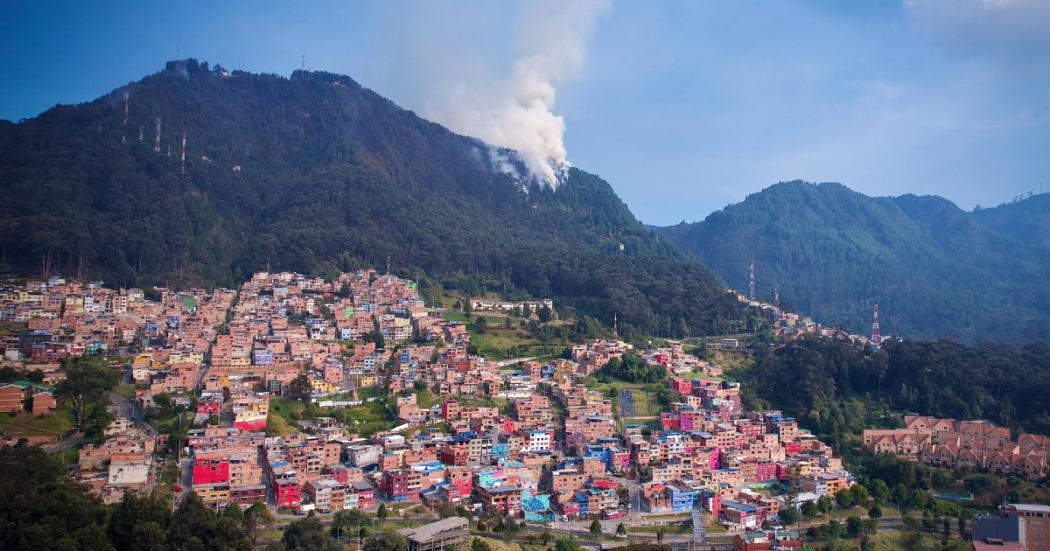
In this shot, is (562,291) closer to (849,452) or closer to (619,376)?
(619,376)

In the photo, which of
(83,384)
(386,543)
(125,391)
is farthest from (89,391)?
(386,543)

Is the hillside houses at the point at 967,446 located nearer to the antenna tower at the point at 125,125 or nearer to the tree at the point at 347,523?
the tree at the point at 347,523

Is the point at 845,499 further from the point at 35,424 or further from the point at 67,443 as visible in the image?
the point at 35,424

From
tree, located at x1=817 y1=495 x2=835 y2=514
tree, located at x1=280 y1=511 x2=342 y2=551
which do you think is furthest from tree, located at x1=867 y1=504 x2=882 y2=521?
tree, located at x1=280 y1=511 x2=342 y2=551

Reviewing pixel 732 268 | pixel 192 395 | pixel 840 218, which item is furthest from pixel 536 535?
pixel 840 218

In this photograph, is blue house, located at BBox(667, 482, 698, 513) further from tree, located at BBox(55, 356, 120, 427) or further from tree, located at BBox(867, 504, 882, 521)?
tree, located at BBox(55, 356, 120, 427)

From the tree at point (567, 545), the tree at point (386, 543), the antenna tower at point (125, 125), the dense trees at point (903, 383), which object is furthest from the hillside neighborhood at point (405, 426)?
the antenna tower at point (125, 125)

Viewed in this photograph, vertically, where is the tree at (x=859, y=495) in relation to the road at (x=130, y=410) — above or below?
below
